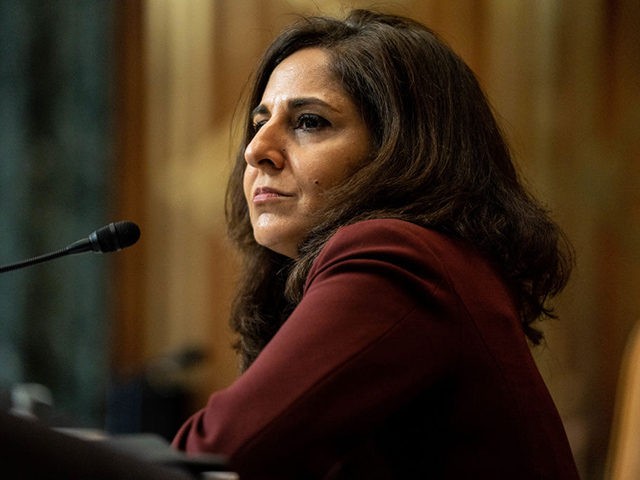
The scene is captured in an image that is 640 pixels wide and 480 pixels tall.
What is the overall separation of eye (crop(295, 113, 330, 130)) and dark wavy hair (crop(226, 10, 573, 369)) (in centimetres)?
8

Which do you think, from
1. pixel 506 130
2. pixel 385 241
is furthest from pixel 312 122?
pixel 506 130

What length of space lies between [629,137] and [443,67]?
2744 millimetres

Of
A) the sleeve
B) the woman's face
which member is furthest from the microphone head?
the sleeve

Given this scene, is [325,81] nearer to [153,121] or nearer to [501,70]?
[501,70]

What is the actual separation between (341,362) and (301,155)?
0.72 metres

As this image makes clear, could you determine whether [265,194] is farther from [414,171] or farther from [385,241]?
[385,241]

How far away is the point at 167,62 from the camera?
5.79 m

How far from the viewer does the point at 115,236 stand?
6.50 ft

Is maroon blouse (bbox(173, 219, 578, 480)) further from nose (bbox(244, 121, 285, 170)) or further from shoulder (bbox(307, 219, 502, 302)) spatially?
nose (bbox(244, 121, 285, 170))

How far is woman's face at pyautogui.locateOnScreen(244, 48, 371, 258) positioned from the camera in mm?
2064

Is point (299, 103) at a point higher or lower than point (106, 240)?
higher

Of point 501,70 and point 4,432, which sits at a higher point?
point 4,432

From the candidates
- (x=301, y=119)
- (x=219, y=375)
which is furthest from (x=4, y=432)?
(x=219, y=375)

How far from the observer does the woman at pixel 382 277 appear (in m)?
1.45
